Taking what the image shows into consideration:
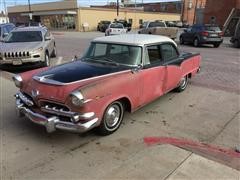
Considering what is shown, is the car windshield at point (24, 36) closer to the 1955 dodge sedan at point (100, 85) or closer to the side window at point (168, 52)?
the 1955 dodge sedan at point (100, 85)

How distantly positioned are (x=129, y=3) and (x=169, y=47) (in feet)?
303

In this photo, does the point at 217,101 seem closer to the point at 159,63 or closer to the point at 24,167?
the point at 159,63

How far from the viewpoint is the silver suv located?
361 inches

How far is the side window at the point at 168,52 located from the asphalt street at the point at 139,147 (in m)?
1.07

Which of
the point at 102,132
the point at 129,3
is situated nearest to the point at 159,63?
the point at 102,132

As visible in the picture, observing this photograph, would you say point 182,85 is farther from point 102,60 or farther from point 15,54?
point 15,54

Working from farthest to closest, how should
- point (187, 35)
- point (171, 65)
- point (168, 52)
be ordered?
1. point (187, 35)
2. point (168, 52)
3. point (171, 65)

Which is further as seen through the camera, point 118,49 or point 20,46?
point 20,46

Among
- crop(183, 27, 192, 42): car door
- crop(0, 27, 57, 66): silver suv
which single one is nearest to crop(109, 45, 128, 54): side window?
crop(0, 27, 57, 66): silver suv

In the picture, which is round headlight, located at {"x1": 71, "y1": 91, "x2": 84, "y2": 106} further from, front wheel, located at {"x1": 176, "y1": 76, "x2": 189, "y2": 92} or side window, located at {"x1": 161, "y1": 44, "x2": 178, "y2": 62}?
front wheel, located at {"x1": 176, "y1": 76, "x2": 189, "y2": 92}

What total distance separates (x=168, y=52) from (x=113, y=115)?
2408mm

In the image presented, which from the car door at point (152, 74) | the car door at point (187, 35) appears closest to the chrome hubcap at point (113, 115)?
the car door at point (152, 74)

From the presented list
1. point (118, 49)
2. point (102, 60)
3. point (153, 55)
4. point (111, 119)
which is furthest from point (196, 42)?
point (111, 119)

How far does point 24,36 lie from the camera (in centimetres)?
1062
